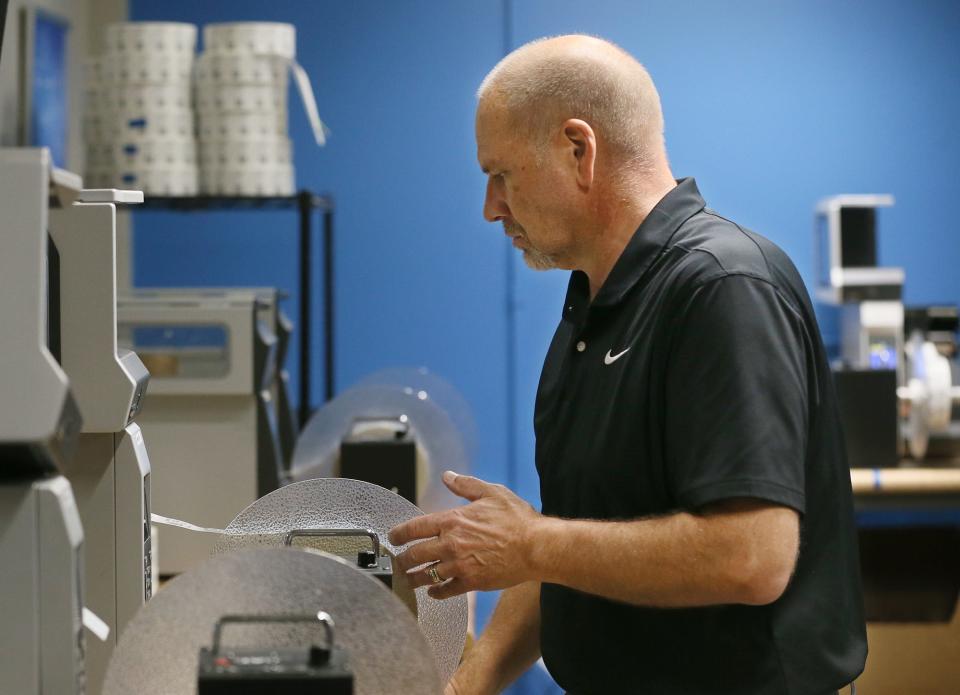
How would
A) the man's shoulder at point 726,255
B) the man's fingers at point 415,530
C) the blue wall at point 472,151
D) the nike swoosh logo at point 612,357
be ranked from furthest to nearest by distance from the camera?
the blue wall at point 472,151, the nike swoosh logo at point 612,357, the man's shoulder at point 726,255, the man's fingers at point 415,530

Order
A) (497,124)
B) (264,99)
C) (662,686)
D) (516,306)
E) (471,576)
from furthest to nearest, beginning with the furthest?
(516,306) → (264,99) → (497,124) → (662,686) → (471,576)

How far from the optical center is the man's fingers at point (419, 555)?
1021mm

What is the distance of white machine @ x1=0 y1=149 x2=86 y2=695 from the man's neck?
0.66 meters

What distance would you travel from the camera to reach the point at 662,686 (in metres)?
1.20

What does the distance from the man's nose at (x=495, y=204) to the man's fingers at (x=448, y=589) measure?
48 centimetres

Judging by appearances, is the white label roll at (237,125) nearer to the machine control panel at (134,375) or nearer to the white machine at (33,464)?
the machine control panel at (134,375)

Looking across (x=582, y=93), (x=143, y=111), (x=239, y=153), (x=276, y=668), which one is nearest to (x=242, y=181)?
(x=239, y=153)

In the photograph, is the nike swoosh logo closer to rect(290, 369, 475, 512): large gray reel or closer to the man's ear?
the man's ear

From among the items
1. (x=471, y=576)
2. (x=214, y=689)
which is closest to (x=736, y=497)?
(x=471, y=576)

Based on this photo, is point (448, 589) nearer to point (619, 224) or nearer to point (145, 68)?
point (619, 224)

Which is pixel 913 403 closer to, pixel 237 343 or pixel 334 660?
pixel 237 343

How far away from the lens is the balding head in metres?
1.28

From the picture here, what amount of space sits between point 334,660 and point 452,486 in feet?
1.22

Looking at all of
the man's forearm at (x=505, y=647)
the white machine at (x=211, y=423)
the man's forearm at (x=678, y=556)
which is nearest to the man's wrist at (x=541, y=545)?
the man's forearm at (x=678, y=556)
